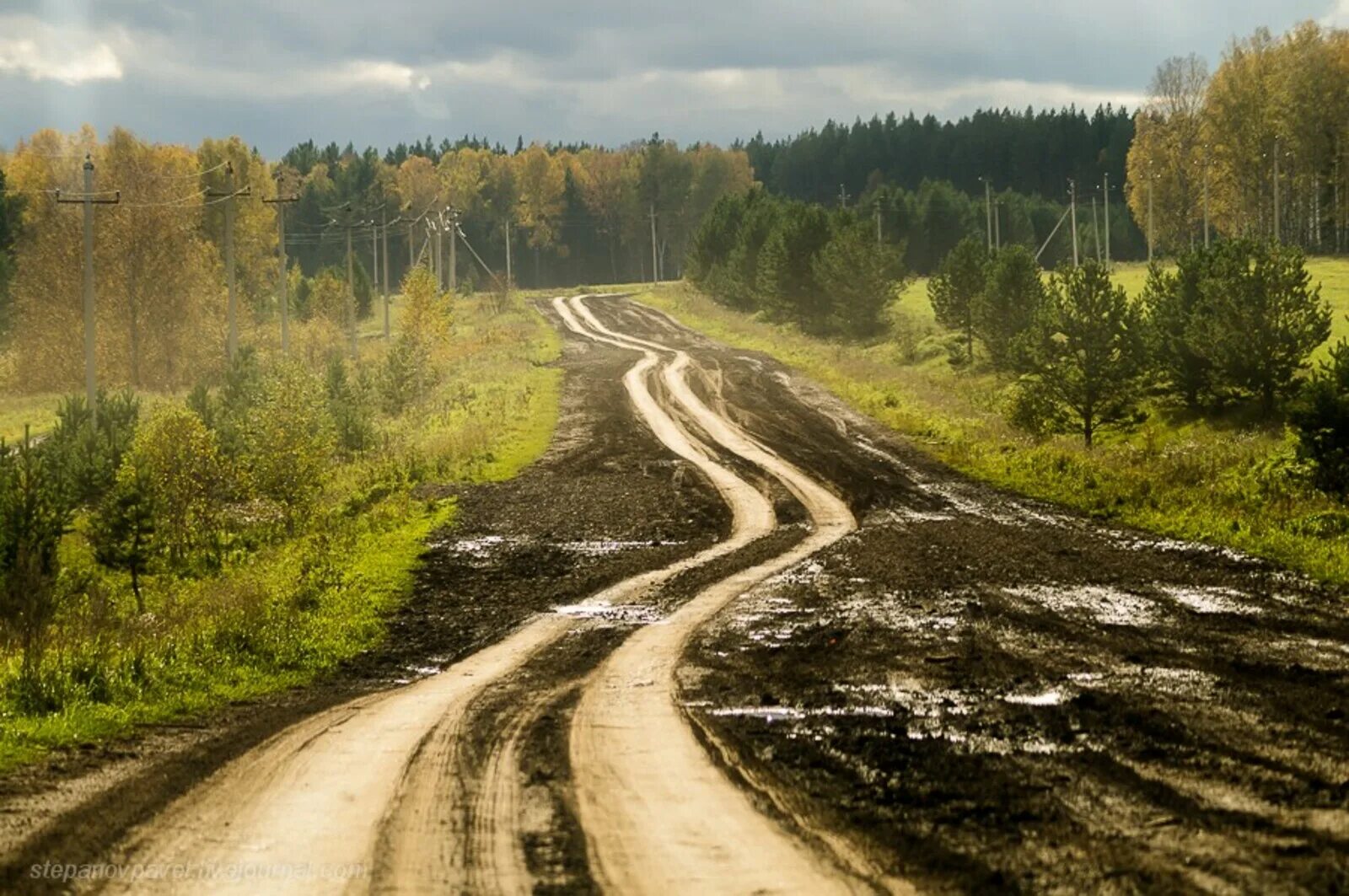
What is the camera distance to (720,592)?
18375 mm

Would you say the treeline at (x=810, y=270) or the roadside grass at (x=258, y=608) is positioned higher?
the treeline at (x=810, y=270)

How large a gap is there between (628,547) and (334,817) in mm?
15039

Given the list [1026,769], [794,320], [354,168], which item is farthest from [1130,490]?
[354,168]

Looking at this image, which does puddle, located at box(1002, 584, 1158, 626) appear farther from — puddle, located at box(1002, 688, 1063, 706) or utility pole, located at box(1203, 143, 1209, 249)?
utility pole, located at box(1203, 143, 1209, 249)

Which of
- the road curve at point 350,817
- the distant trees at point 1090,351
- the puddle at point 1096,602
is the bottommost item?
the puddle at point 1096,602

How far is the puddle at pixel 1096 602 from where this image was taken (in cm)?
1492

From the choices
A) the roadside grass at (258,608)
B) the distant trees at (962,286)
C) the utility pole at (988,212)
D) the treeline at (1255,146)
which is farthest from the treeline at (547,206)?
the roadside grass at (258,608)

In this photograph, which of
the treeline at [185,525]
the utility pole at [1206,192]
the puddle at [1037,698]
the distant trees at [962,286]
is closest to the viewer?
the puddle at [1037,698]

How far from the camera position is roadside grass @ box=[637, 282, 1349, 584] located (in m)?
20.0

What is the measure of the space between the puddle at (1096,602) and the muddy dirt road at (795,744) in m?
0.06

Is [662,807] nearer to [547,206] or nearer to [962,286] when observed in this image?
[962,286]

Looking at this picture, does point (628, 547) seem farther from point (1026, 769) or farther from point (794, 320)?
point (794, 320)

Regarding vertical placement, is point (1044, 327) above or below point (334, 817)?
above

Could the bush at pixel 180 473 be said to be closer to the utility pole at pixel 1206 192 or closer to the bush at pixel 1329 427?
the bush at pixel 1329 427
